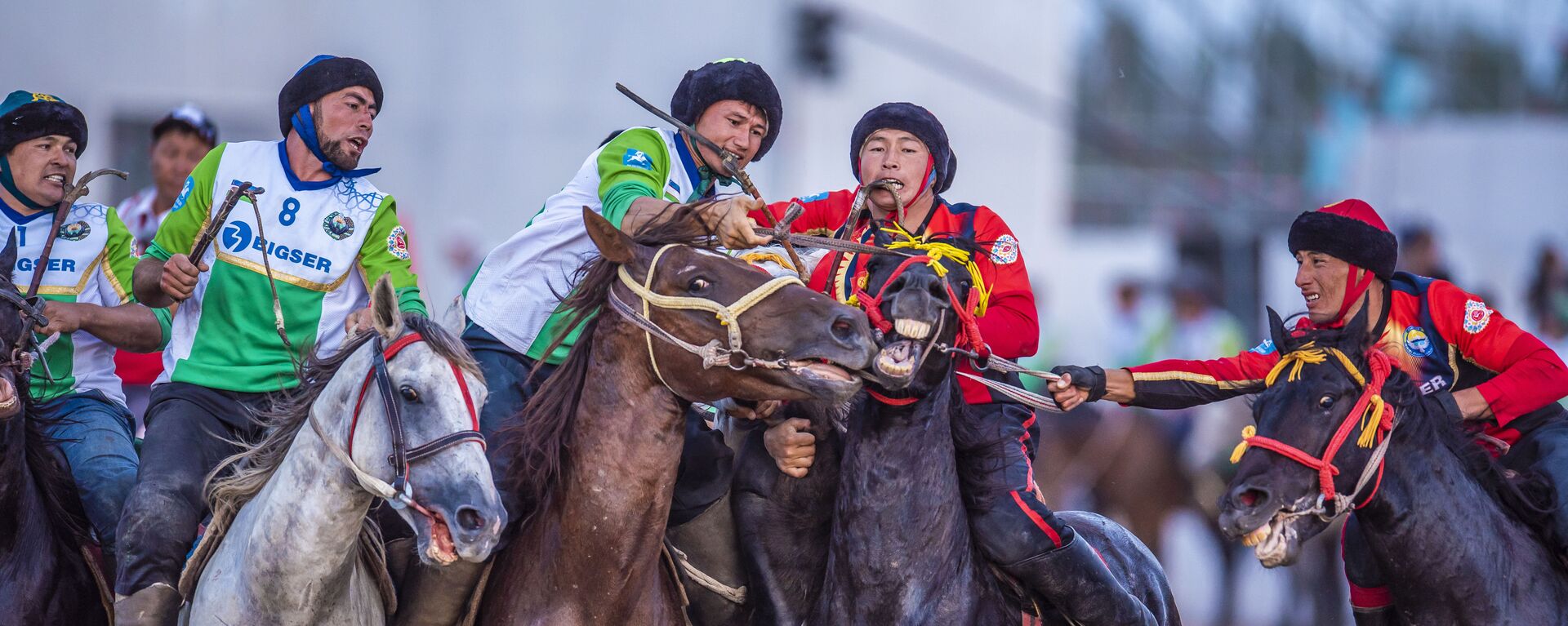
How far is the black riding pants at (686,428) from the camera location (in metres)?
5.16

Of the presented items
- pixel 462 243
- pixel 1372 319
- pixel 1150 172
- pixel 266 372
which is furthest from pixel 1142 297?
pixel 1150 172

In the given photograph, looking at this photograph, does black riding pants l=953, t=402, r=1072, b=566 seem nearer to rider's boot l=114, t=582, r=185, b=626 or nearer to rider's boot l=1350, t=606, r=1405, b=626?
rider's boot l=1350, t=606, r=1405, b=626

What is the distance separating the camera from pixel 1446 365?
5633 mm

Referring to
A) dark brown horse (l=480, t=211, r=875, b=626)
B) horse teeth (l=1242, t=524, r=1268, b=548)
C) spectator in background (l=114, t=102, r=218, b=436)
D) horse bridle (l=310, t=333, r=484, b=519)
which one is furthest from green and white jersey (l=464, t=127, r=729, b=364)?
spectator in background (l=114, t=102, r=218, b=436)

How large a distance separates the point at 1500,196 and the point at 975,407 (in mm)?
12378

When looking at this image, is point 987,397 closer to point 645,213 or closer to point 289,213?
point 645,213

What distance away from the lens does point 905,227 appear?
5.46m

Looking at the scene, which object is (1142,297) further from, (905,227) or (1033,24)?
(905,227)

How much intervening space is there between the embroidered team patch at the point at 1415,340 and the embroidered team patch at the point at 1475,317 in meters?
0.14

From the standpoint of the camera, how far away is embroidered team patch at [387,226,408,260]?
5.75 m

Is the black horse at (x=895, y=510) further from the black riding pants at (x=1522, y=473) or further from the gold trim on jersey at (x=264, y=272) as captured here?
the gold trim on jersey at (x=264, y=272)

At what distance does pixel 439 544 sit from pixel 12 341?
185 centimetres

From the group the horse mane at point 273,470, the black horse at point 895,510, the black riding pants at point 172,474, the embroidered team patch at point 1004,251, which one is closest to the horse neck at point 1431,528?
the black horse at point 895,510

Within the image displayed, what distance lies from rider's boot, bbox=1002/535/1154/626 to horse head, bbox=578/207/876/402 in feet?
3.90
